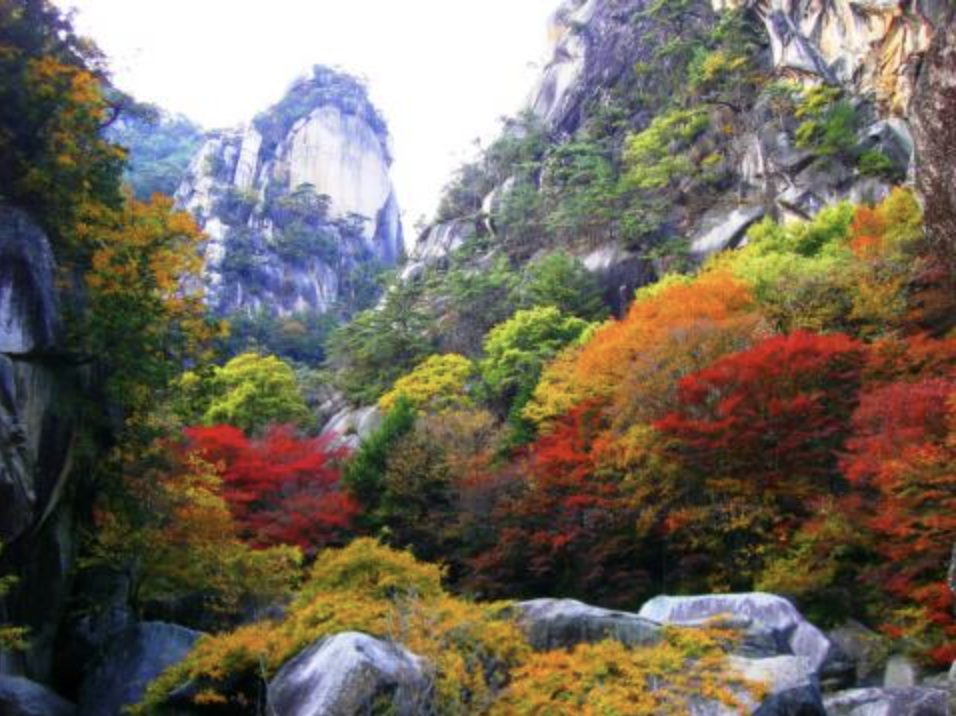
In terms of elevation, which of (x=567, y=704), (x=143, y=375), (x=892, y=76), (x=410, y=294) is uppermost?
(x=892, y=76)

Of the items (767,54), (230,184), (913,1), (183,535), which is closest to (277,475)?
(183,535)

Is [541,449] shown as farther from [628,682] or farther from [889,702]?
[628,682]

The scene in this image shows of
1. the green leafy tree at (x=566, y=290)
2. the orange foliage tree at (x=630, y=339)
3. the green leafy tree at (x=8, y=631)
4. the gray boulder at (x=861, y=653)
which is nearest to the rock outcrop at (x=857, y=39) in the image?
the orange foliage tree at (x=630, y=339)

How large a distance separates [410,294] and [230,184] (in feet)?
138

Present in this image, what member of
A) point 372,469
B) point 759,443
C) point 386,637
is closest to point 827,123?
point 759,443

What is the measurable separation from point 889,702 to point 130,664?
10595 mm

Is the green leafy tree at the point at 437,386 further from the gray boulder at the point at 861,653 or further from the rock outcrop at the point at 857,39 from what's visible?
the rock outcrop at the point at 857,39

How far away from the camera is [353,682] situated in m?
8.30

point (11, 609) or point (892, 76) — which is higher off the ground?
point (892, 76)

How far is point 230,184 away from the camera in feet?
248

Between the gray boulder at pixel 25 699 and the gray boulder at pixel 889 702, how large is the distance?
403 inches

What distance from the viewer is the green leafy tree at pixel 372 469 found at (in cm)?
2352

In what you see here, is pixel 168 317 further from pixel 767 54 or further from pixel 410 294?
pixel 767 54

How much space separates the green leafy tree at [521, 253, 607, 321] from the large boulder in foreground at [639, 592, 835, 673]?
2067 cm
